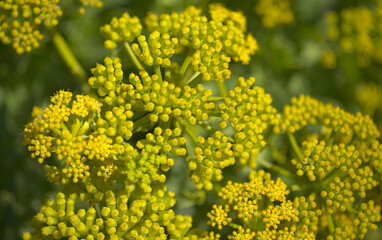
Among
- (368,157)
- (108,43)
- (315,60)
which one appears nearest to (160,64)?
(108,43)

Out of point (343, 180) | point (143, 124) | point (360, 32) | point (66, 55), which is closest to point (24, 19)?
point (66, 55)

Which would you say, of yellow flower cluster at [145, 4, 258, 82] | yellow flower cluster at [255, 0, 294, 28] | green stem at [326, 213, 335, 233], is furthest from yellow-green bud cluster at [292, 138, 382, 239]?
yellow flower cluster at [255, 0, 294, 28]

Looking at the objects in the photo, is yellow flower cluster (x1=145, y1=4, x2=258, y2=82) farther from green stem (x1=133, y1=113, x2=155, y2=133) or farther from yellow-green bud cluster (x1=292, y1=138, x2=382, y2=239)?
yellow-green bud cluster (x1=292, y1=138, x2=382, y2=239)

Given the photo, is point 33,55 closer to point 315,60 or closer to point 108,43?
point 108,43

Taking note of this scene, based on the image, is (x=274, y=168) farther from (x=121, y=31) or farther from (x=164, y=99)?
(x=121, y=31)

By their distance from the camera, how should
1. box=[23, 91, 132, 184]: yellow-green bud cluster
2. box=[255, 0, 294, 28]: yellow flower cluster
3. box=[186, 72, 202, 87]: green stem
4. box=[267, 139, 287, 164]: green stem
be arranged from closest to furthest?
box=[23, 91, 132, 184]: yellow-green bud cluster, box=[186, 72, 202, 87]: green stem, box=[267, 139, 287, 164]: green stem, box=[255, 0, 294, 28]: yellow flower cluster

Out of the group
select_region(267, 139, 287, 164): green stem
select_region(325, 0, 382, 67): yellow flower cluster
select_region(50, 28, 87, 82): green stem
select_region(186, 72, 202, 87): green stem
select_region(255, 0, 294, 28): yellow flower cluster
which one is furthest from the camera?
select_region(325, 0, 382, 67): yellow flower cluster
